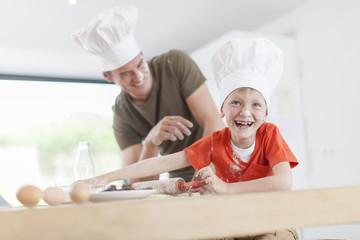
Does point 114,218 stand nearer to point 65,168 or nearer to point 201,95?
point 201,95

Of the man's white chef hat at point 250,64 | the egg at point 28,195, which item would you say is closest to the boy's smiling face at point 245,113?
the man's white chef hat at point 250,64

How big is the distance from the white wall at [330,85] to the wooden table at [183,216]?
232cm

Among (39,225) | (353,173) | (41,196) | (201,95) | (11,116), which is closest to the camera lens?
(39,225)

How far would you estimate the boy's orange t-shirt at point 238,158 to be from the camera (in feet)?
3.18

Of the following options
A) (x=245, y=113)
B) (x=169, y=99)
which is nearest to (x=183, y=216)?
(x=245, y=113)

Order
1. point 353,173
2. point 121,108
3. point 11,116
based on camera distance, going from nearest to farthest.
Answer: point 121,108 → point 353,173 → point 11,116

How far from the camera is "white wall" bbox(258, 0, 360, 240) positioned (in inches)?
119

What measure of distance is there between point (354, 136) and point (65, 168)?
3.59 m

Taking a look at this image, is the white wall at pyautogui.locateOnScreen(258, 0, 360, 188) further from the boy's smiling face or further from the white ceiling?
the boy's smiling face

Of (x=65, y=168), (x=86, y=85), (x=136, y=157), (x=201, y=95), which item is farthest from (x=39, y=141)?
(x=201, y=95)

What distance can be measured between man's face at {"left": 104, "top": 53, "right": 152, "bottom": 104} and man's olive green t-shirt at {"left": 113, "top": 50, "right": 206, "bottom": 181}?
0.08m

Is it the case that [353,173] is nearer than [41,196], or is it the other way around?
[41,196]

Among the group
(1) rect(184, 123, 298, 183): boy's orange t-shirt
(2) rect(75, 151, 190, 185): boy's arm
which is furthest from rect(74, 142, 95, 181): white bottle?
(1) rect(184, 123, 298, 183): boy's orange t-shirt

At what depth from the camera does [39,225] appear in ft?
1.50
